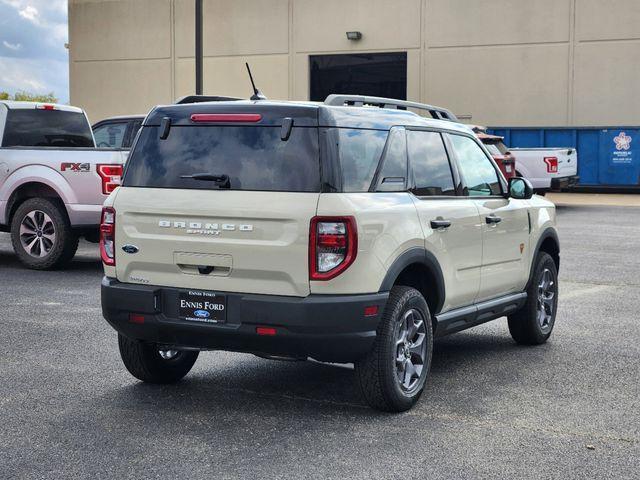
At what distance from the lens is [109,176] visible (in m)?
12.1

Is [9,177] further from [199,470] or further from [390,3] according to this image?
[390,3]

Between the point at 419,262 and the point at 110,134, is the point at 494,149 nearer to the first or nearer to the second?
the point at 110,134

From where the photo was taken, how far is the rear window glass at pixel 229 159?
18.2 ft

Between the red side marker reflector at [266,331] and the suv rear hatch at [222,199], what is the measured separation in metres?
0.21

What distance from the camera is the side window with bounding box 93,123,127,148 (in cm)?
1504

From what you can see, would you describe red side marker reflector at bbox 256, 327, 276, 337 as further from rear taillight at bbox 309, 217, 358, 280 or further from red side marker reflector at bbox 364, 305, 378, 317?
red side marker reflector at bbox 364, 305, 378, 317

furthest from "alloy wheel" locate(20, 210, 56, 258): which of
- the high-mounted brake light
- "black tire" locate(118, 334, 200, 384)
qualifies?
the high-mounted brake light

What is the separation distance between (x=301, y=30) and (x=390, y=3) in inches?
145

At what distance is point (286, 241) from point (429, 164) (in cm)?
151

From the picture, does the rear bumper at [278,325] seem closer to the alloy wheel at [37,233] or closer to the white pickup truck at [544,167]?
the alloy wheel at [37,233]

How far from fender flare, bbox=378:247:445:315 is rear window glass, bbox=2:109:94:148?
814cm

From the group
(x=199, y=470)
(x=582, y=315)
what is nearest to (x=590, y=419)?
(x=199, y=470)

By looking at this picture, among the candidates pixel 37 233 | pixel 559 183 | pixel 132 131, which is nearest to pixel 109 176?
pixel 37 233

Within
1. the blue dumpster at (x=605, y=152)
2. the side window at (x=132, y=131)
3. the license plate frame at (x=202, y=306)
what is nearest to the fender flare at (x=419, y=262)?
the license plate frame at (x=202, y=306)
